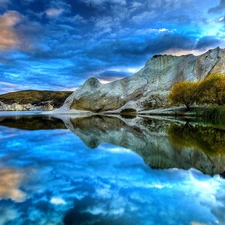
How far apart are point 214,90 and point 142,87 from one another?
43389 millimetres

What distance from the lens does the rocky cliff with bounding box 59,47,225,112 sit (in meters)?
79.1

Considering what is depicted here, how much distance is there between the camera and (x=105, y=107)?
3450 inches

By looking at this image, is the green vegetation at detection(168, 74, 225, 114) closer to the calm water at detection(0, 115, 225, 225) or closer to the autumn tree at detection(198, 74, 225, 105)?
the autumn tree at detection(198, 74, 225, 105)

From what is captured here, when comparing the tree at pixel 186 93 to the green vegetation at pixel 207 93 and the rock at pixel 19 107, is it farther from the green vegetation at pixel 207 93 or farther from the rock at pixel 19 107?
the rock at pixel 19 107

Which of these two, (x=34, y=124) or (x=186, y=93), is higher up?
(x=186, y=93)

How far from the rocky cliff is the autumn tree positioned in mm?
26122

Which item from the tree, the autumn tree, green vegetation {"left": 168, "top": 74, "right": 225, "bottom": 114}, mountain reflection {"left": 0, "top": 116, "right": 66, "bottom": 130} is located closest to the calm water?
mountain reflection {"left": 0, "top": 116, "right": 66, "bottom": 130}

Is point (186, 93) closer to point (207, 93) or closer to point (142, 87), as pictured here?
point (207, 93)

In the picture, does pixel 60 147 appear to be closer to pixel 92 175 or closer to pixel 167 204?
pixel 92 175

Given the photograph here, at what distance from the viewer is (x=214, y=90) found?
1775 inches

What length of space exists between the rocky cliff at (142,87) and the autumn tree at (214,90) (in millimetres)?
26122

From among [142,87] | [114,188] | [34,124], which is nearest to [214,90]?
[34,124]

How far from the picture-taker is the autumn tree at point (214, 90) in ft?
144

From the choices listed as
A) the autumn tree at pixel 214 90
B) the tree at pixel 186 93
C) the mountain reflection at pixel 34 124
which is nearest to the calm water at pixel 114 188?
the mountain reflection at pixel 34 124
